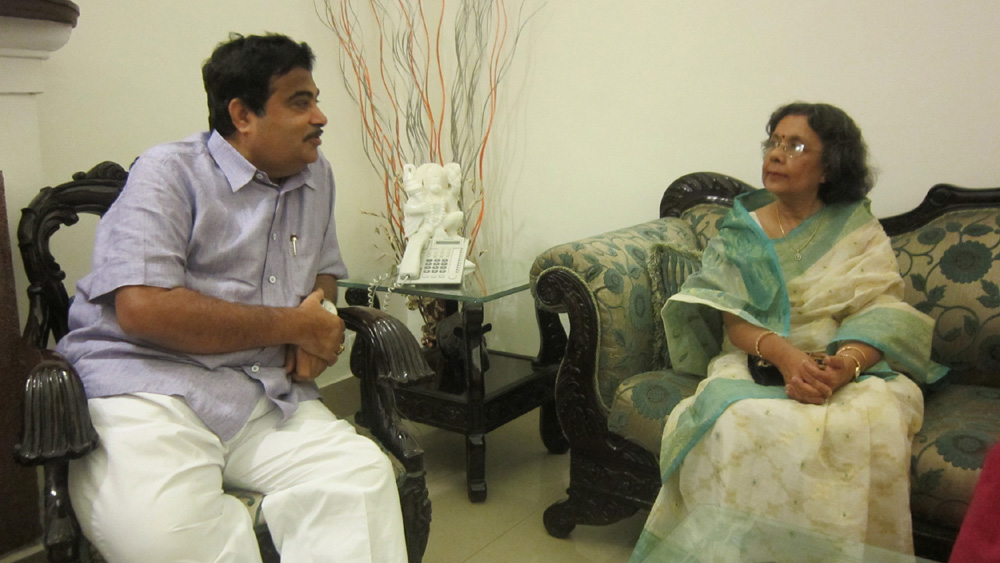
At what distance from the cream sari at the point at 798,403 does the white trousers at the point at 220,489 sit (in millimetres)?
556

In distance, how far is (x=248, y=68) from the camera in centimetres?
145

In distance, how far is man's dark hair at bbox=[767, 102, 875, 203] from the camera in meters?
1.79

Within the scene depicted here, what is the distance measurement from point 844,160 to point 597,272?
2.17 ft

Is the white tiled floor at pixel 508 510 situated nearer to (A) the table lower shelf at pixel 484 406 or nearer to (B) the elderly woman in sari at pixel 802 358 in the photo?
(A) the table lower shelf at pixel 484 406

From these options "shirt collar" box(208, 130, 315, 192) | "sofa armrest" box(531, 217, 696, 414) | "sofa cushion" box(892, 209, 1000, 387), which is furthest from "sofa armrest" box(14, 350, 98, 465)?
"sofa cushion" box(892, 209, 1000, 387)

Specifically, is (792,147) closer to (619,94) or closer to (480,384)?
(619,94)

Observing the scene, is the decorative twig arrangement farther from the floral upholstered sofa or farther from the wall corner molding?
the wall corner molding

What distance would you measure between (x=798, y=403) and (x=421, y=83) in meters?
2.14

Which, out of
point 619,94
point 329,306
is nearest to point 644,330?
point 329,306

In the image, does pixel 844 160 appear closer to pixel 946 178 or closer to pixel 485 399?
pixel 946 178

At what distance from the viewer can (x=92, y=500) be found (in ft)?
3.84

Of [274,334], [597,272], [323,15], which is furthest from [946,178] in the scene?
[323,15]

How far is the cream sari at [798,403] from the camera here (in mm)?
1422

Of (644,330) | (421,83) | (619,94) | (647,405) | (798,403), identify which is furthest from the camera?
(421,83)
